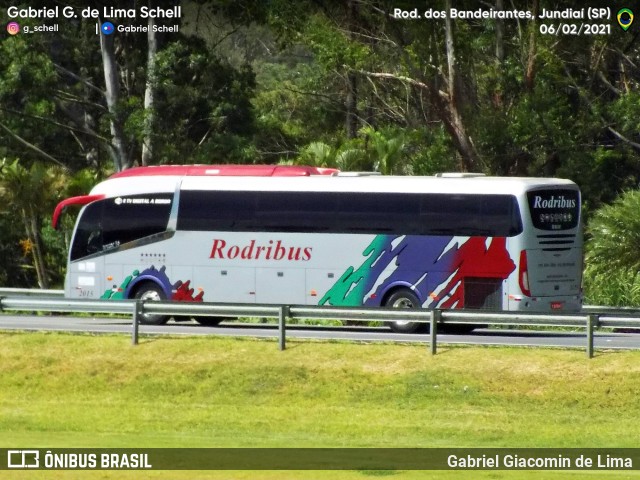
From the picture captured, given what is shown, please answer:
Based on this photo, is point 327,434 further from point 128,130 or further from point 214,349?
point 128,130

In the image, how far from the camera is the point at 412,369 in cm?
2186

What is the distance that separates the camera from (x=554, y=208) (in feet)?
91.0

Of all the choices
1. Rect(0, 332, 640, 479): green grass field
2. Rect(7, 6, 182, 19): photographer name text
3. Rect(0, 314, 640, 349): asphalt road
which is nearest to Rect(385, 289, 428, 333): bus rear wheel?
Rect(0, 314, 640, 349): asphalt road

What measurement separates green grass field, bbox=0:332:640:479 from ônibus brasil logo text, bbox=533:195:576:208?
19.2 feet

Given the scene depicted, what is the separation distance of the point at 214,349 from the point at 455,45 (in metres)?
20.0

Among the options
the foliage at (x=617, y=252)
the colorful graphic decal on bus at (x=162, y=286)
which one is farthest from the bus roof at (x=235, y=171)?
the foliage at (x=617, y=252)

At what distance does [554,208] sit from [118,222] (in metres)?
9.98

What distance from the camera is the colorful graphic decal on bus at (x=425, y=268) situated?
27.4 m

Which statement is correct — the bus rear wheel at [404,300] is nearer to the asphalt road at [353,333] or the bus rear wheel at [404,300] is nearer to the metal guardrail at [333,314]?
the asphalt road at [353,333]

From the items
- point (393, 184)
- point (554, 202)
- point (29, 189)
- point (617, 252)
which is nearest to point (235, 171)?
point (393, 184)

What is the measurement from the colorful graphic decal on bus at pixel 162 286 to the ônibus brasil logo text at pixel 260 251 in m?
0.95

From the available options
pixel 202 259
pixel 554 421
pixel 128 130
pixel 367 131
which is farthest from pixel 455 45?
pixel 554 421

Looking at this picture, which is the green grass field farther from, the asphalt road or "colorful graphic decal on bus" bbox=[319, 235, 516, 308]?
"colorful graphic decal on bus" bbox=[319, 235, 516, 308]

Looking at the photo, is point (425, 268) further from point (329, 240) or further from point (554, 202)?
point (554, 202)
